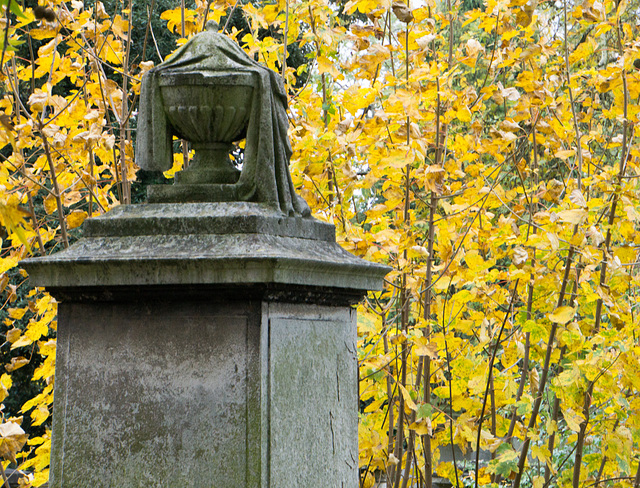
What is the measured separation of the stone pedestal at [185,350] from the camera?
217 centimetres

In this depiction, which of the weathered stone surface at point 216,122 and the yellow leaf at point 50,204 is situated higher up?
the weathered stone surface at point 216,122

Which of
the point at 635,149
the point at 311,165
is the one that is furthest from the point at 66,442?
the point at 635,149

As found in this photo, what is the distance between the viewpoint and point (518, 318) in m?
3.58

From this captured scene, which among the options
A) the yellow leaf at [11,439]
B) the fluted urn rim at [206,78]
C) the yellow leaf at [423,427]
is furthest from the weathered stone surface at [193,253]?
the yellow leaf at [423,427]

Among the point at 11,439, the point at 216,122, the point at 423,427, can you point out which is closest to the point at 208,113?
the point at 216,122

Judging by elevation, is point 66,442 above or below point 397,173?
below

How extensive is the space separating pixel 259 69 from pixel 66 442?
137 cm

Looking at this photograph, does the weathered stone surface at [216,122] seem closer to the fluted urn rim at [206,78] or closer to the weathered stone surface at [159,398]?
the fluted urn rim at [206,78]

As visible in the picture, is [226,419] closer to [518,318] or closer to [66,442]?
[66,442]

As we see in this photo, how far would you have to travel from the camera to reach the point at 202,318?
2.24m

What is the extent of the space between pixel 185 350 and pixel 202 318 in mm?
113

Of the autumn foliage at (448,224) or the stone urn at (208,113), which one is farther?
the autumn foliage at (448,224)

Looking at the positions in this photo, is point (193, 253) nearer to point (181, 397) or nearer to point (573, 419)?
point (181, 397)

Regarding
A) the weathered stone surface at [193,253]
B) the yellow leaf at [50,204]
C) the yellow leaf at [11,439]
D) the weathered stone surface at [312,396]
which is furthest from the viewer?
the yellow leaf at [50,204]
